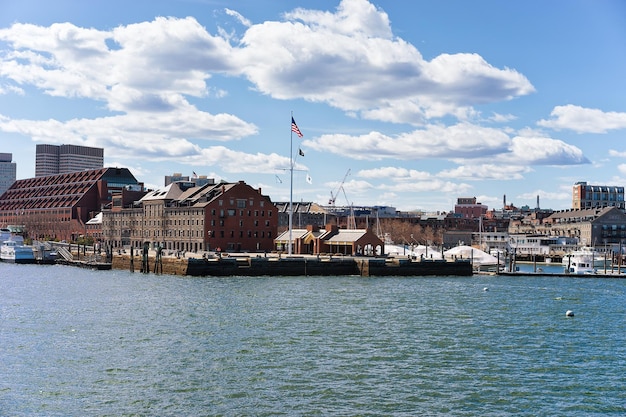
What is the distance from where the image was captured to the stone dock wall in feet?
360

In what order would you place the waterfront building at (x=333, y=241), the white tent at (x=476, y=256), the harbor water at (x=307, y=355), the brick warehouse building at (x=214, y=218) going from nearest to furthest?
the harbor water at (x=307, y=355), the waterfront building at (x=333, y=241), the white tent at (x=476, y=256), the brick warehouse building at (x=214, y=218)

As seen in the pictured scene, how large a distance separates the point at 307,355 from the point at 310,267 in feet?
218

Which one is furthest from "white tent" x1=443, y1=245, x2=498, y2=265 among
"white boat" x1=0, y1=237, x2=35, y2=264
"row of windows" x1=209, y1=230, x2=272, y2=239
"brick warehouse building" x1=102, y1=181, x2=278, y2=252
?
"white boat" x1=0, y1=237, x2=35, y2=264

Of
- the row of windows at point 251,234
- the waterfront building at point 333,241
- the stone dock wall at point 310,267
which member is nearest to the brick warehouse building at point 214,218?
the row of windows at point 251,234

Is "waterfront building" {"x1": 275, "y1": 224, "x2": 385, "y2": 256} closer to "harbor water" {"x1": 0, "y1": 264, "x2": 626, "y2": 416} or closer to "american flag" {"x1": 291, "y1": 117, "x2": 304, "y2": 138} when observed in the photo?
"american flag" {"x1": 291, "y1": 117, "x2": 304, "y2": 138}

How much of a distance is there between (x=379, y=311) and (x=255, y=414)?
34.3 metres

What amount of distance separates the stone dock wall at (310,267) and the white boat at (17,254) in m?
55.0

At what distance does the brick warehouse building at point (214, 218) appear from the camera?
155m

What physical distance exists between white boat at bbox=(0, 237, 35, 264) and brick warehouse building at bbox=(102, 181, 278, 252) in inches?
865

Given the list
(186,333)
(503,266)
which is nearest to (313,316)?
(186,333)

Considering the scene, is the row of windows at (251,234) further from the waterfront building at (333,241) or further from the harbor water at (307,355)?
the harbor water at (307,355)

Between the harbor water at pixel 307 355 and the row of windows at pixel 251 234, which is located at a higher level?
the row of windows at pixel 251 234

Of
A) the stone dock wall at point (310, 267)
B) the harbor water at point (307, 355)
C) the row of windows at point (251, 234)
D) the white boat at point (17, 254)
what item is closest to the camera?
the harbor water at point (307, 355)

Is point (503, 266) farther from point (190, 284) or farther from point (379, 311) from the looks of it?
point (379, 311)
